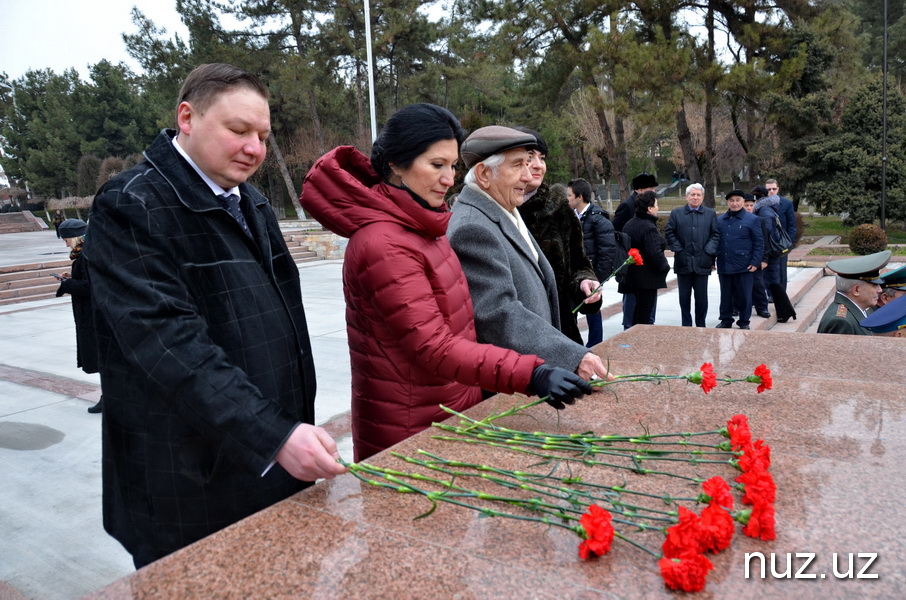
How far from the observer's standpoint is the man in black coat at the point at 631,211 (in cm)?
668

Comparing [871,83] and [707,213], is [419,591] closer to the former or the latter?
[707,213]

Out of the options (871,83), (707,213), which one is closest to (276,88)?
(871,83)

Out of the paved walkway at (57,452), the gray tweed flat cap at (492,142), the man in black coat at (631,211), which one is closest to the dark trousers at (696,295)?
the man in black coat at (631,211)

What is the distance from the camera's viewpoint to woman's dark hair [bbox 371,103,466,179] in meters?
1.70

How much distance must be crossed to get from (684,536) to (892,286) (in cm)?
328

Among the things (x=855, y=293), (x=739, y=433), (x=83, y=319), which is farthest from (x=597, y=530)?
(x=83, y=319)

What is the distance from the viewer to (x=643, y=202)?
21.0ft

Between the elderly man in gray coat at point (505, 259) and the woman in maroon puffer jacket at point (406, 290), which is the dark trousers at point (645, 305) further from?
the woman in maroon puffer jacket at point (406, 290)

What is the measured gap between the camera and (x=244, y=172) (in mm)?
1572

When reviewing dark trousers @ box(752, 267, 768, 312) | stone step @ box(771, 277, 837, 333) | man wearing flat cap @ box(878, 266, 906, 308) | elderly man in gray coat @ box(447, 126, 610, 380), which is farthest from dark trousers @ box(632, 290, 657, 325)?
elderly man in gray coat @ box(447, 126, 610, 380)

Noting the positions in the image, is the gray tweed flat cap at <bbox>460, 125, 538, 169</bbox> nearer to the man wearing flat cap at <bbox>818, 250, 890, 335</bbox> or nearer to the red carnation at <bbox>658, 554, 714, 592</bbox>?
the red carnation at <bbox>658, 554, 714, 592</bbox>

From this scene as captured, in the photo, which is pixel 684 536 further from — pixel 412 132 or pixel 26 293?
pixel 26 293

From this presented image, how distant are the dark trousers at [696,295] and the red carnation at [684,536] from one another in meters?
6.20

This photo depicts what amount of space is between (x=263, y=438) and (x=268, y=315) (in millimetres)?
392
